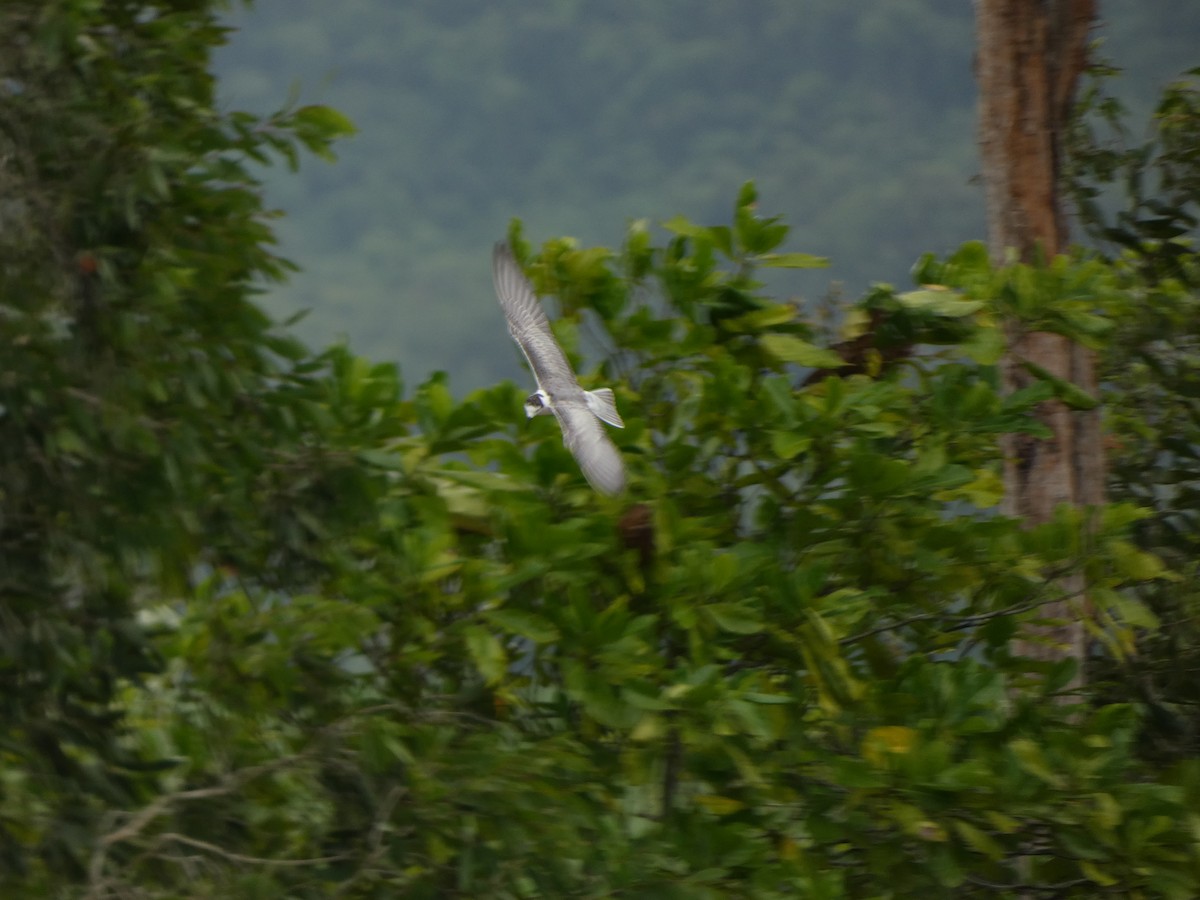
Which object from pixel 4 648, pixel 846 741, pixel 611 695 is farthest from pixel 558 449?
pixel 4 648

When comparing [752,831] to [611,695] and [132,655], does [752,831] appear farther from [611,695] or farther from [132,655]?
[132,655]

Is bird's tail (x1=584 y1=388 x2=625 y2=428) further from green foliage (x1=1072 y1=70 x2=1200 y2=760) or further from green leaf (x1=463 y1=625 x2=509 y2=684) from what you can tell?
green foliage (x1=1072 y1=70 x2=1200 y2=760)

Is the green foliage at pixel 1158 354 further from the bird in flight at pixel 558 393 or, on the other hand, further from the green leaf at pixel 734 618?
the bird in flight at pixel 558 393

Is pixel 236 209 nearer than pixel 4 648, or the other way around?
pixel 4 648

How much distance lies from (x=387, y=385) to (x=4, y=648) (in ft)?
3.09

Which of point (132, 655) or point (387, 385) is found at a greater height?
point (387, 385)

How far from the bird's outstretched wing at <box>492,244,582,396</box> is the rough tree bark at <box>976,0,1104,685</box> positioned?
1.49m

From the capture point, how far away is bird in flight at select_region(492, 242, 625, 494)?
2.26 m

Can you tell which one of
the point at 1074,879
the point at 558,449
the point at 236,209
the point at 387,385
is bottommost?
the point at 1074,879

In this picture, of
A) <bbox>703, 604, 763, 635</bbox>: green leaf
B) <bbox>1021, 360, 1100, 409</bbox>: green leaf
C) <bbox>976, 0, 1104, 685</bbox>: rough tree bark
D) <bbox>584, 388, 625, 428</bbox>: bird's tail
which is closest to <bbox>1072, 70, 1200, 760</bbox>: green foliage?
<bbox>976, 0, 1104, 685</bbox>: rough tree bark

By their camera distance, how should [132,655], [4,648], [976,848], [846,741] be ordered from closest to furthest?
[976,848], [846,741], [4,648], [132,655]

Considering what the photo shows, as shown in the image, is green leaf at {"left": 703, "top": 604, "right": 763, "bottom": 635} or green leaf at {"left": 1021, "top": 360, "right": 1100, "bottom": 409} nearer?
green leaf at {"left": 703, "top": 604, "right": 763, "bottom": 635}

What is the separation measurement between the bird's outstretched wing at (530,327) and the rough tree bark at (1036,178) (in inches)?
58.6

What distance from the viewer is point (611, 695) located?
274cm
